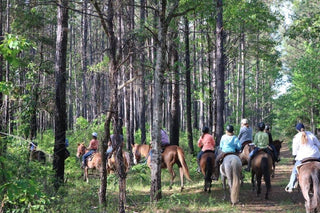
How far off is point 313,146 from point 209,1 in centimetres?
595

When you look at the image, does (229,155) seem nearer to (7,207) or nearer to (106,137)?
(106,137)

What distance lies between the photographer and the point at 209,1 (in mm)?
11680

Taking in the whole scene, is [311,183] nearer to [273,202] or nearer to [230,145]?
[273,202]


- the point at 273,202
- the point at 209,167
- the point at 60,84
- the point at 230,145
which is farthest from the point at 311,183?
the point at 60,84

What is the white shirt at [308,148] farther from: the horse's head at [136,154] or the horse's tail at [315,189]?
the horse's head at [136,154]

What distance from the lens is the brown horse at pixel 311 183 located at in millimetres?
7922

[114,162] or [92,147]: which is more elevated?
[92,147]

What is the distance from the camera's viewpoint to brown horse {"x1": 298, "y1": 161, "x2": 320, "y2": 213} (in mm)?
7922

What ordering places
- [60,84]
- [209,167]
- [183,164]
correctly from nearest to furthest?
[60,84] < [209,167] < [183,164]

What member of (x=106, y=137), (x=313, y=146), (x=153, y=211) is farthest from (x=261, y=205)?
(x=106, y=137)

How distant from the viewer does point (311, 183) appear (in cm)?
812

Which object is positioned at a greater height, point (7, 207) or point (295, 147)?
point (295, 147)

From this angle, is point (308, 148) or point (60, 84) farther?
point (60, 84)

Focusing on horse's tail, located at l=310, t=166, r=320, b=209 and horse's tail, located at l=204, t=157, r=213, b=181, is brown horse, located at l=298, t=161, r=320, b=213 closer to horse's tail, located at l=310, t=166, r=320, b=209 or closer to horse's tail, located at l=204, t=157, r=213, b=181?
horse's tail, located at l=310, t=166, r=320, b=209
